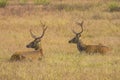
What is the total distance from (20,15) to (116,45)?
34.7 feet

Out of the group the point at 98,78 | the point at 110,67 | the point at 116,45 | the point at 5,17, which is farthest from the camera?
the point at 5,17

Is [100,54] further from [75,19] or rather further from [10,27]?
[75,19]

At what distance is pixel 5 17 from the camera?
26859mm

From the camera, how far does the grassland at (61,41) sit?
39.5 ft

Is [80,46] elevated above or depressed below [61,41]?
above

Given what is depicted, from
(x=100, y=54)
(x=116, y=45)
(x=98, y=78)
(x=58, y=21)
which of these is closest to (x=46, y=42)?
(x=116, y=45)

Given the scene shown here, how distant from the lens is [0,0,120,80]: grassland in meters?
12.1

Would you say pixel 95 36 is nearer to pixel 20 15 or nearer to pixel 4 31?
pixel 4 31

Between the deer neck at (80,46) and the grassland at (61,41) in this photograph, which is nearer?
the grassland at (61,41)

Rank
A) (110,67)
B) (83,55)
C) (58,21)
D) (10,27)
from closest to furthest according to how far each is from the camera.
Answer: (110,67) < (83,55) < (10,27) < (58,21)

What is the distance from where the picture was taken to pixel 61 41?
63.4ft

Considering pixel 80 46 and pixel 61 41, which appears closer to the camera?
pixel 80 46

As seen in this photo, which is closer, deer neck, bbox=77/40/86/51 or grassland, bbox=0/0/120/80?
grassland, bbox=0/0/120/80

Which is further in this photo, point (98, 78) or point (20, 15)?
point (20, 15)
